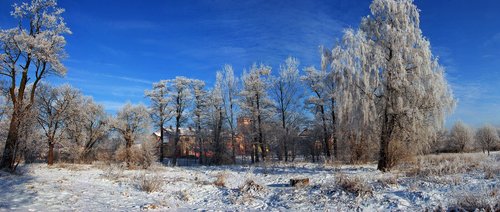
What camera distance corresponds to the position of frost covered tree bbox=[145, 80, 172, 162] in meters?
39.8

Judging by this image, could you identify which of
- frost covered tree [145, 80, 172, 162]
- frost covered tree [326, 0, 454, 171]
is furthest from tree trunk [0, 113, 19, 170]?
frost covered tree [145, 80, 172, 162]

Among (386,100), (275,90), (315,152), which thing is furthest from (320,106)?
(386,100)

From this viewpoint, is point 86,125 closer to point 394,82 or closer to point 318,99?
point 318,99

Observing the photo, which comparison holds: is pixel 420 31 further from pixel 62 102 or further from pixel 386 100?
pixel 62 102

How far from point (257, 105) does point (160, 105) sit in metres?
12.3

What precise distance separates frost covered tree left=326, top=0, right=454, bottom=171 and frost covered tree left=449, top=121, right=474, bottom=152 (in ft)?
182

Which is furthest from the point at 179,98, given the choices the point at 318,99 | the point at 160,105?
the point at 318,99

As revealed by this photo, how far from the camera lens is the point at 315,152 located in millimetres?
46500

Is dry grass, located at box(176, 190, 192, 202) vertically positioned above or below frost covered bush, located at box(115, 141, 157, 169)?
below

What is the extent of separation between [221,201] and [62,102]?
95.9 ft

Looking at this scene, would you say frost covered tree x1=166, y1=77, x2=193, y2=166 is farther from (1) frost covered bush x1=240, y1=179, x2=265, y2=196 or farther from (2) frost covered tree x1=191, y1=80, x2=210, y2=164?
(1) frost covered bush x1=240, y1=179, x2=265, y2=196

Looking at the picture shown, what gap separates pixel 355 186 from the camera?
973 centimetres

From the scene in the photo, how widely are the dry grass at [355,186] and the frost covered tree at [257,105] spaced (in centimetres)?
2460

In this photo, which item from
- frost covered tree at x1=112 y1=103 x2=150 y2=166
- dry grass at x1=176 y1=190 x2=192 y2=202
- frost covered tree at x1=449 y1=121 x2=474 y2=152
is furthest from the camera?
frost covered tree at x1=449 y1=121 x2=474 y2=152
